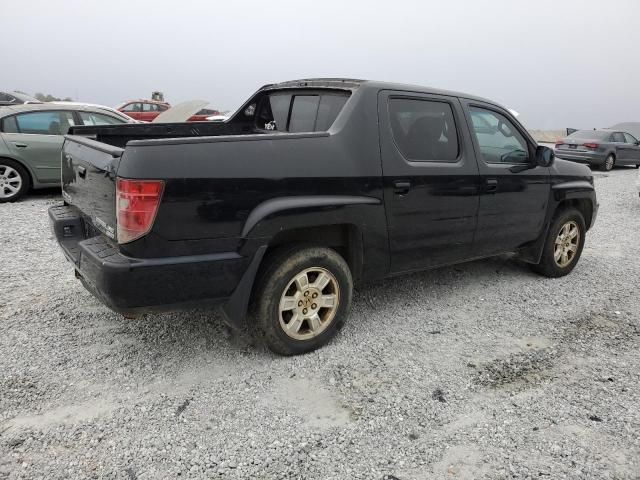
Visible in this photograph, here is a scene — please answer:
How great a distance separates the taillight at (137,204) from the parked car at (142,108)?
20.6m

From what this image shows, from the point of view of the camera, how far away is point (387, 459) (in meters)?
2.46

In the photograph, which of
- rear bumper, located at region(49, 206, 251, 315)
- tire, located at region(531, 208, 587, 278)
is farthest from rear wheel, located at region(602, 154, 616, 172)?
rear bumper, located at region(49, 206, 251, 315)

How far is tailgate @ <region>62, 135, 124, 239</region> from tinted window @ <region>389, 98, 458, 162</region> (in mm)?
1897

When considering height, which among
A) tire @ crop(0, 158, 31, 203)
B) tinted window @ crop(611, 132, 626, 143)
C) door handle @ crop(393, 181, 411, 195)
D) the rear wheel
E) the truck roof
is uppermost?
the truck roof

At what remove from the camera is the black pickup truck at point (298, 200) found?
8.96 feet

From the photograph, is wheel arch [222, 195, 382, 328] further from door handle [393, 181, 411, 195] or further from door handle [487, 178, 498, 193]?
door handle [487, 178, 498, 193]

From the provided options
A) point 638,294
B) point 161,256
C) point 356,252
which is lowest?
point 638,294

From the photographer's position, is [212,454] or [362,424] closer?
[212,454]

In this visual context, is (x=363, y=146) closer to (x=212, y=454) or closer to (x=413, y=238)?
(x=413, y=238)

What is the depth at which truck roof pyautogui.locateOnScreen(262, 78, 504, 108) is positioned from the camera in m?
3.59

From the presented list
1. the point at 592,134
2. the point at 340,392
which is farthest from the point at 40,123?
the point at 592,134

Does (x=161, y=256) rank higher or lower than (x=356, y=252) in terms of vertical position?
higher

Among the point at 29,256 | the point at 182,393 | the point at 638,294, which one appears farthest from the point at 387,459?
the point at 29,256

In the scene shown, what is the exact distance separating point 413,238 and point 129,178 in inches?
80.6
